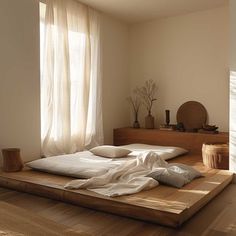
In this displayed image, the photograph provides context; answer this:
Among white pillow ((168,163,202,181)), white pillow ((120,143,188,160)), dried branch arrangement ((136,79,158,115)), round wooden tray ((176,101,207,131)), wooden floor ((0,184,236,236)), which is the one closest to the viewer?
wooden floor ((0,184,236,236))

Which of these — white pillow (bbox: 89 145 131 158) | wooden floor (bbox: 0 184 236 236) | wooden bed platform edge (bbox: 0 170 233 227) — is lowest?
wooden floor (bbox: 0 184 236 236)

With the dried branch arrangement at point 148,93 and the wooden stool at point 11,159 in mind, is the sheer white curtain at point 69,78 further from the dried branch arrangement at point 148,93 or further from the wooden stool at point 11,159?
the dried branch arrangement at point 148,93

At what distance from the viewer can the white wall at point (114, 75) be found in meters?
4.72

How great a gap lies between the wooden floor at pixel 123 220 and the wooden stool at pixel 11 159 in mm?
519

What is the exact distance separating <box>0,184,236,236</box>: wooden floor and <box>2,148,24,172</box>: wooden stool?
0.52 m

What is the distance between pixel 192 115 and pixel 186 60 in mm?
847

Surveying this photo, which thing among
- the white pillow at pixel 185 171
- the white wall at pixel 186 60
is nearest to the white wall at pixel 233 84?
the white pillow at pixel 185 171

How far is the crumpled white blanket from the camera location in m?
2.34

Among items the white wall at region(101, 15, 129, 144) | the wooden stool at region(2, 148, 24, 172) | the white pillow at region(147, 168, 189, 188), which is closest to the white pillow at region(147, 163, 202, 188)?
the white pillow at region(147, 168, 189, 188)

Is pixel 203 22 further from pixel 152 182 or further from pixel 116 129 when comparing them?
pixel 152 182

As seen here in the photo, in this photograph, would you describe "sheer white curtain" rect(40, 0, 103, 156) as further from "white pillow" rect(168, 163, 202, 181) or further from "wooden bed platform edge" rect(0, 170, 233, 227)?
"white pillow" rect(168, 163, 202, 181)

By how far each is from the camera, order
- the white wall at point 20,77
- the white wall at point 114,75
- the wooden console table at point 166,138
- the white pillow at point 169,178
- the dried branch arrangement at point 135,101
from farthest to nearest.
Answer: the dried branch arrangement at point 135,101, the white wall at point 114,75, the wooden console table at point 166,138, the white wall at point 20,77, the white pillow at point 169,178

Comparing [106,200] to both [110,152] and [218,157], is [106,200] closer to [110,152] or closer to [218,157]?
[110,152]

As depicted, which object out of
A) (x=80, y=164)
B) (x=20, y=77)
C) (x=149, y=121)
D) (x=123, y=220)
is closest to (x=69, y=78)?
(x=20, y=77)
